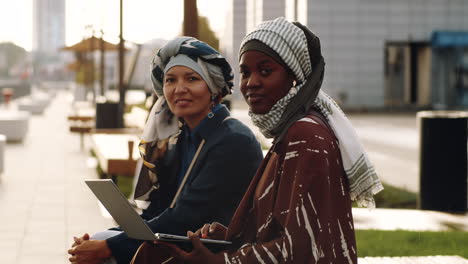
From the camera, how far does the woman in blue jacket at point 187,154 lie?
341 cm

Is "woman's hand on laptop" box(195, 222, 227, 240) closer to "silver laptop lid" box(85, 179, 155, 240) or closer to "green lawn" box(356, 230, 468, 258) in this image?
"silver laptop lid" box(85, 179, 155, 240)

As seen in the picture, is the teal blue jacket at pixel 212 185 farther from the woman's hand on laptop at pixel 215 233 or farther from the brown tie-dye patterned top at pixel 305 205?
the brown tie-dye patterned top at pixel 305 205

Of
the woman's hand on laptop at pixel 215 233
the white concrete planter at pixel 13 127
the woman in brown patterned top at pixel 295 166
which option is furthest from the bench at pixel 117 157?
the white concrete planter at pixel 13 127

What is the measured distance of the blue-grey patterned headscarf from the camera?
3.49 m

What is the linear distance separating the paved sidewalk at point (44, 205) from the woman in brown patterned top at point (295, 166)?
167 inches

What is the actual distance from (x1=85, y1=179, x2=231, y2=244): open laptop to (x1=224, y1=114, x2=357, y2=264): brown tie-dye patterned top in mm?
348

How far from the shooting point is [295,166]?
7.65ft

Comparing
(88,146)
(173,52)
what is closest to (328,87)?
(88,146)

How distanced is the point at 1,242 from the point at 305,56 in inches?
211

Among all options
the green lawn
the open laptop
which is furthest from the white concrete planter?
the open laptop

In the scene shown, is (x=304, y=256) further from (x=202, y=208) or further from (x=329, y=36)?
(x=329, y=36)

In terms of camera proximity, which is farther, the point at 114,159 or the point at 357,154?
the point at 114,159

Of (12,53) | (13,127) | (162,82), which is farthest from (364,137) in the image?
(12,53)

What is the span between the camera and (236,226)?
106 inches
